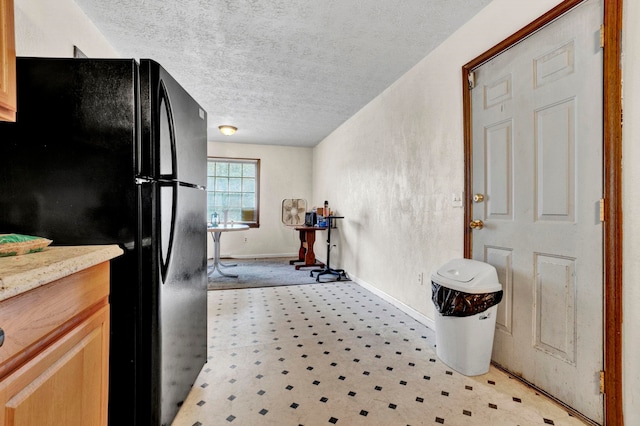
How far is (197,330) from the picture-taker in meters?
1.81

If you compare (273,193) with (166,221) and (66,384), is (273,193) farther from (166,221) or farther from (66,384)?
(66,384)

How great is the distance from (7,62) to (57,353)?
99 cm

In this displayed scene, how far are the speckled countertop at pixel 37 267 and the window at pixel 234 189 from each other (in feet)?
17.9

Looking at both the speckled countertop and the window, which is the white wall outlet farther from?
the window

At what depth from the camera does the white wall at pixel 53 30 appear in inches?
62.6

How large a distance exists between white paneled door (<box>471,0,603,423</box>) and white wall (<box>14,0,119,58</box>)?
279 centimetres

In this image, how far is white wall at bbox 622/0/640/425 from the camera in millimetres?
1328

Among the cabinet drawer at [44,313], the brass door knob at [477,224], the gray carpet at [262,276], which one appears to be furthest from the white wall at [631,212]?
the gray carpet at [262,276]

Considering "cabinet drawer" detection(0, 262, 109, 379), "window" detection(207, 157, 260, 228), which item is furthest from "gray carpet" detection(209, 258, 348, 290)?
"cabinet drawer" detection(0, 262, 109, 379)

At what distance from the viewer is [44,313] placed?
2.48ft

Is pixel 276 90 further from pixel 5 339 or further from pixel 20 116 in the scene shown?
pixel 5 339

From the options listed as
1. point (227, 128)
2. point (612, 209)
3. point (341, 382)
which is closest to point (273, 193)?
point (227, 128)

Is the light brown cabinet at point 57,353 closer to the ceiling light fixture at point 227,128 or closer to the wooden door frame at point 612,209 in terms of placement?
the wooden door frame at point 612,209

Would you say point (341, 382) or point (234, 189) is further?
point (234, 189)
